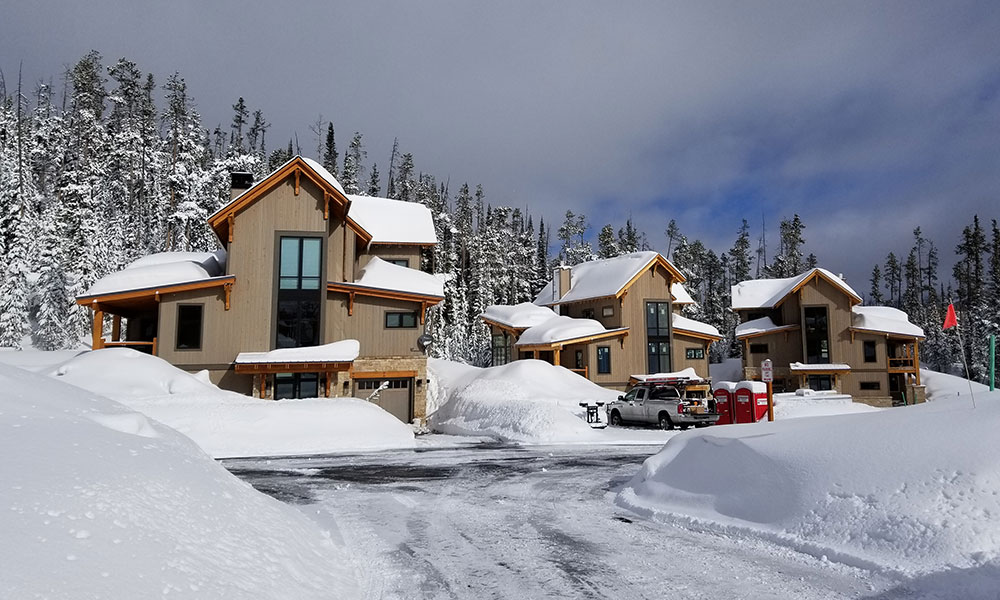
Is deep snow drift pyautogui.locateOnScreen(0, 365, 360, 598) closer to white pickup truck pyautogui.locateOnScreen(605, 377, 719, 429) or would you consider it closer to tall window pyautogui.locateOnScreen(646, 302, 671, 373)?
white pickup truck pyautogui.locateOnScreen(605, 377, 719, 429)

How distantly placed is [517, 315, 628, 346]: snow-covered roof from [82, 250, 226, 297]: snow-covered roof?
18.9m

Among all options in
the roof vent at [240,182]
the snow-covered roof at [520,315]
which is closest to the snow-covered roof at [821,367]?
the snow-covered roof at [520,315]

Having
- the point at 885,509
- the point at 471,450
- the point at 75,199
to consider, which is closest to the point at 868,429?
the point at 885,509

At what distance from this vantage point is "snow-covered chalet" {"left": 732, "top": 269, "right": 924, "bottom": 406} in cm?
4409

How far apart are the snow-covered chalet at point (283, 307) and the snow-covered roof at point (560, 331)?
10.8 m

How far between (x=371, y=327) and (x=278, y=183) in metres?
7.86

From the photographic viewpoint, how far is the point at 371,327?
92.9 ft

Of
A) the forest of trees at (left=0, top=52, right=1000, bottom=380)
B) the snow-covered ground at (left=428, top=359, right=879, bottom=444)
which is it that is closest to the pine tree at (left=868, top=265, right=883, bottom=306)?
the forest of trees at (left=0, top=52, right=1000, bottom=380)

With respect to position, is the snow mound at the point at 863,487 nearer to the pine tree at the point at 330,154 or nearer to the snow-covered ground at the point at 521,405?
the snow-covered ground at the point at 521,405

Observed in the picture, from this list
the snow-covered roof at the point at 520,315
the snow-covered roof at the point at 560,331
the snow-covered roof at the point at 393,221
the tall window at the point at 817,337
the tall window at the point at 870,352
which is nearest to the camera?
the snow-covered roof at the point at 393,221

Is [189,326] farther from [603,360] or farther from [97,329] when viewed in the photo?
[603,360]

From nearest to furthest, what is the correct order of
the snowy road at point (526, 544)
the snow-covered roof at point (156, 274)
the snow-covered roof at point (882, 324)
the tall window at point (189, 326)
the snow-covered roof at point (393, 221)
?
the snowy road at point (526, 544)
the snow-covered roof at point (156, 274)
the tall window at point (189, 326)
the snow-covered roof at point (393, 221)
the snow-covered roof at point (882, 324)

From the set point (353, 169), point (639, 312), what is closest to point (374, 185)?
point (353, 169)

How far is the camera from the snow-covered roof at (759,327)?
4638cm
